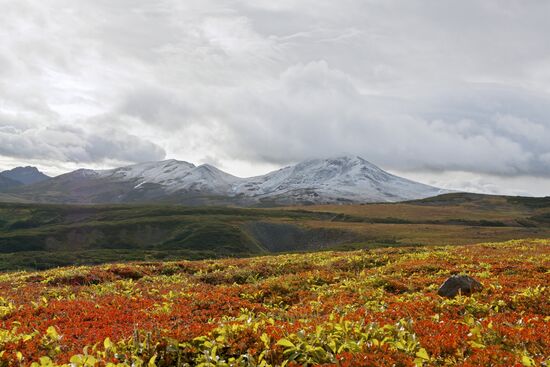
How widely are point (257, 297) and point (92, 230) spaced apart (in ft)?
409

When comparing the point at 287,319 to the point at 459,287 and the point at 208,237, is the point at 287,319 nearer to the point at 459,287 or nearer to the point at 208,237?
the point at 459,287

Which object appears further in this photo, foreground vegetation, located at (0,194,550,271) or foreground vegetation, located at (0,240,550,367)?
foreground vegetation, located at (0,194,550,271)

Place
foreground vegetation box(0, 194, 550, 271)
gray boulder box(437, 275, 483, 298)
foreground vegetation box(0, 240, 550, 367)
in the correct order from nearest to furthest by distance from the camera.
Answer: foreground vegetation box(0, 240, 550, 367) < gray boulder box(437, 275, 483, 298) < foreground vegetation box(0, 194, 550, 271)

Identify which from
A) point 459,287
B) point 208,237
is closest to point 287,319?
point 459,287

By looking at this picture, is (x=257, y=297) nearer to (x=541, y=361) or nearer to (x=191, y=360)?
(x=191, y=360)

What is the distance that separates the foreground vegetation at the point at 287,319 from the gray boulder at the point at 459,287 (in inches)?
22.2

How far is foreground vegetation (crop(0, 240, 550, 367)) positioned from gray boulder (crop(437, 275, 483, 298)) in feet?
1.85

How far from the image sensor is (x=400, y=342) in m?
8.98

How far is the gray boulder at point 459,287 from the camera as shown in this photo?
17344 mm

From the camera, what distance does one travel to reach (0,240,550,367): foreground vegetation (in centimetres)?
845

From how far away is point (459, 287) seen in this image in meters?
17.5

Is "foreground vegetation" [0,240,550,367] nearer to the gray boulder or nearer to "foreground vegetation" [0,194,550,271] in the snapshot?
the gray boulder

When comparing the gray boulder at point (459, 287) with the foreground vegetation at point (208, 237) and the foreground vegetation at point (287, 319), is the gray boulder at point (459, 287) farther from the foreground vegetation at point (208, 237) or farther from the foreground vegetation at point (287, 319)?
the foreground vegetation at point (208, 237)

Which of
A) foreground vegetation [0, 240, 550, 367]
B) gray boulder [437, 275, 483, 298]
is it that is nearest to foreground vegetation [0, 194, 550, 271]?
foreground vegetation [0, 240, 550, 367]
